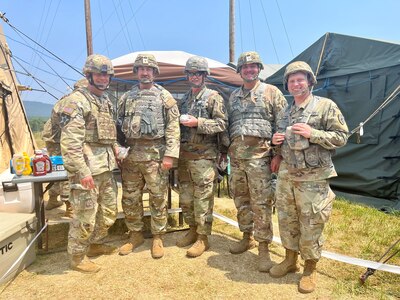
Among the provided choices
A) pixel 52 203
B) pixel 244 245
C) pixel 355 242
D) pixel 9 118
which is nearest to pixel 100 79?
pixel 244 245

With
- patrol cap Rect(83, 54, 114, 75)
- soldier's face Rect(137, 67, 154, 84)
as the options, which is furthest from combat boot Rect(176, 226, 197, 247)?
patrol cap Rect(83, 54, 114, 75)

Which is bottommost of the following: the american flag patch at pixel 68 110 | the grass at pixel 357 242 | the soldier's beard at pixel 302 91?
the grass at pixel 357 242

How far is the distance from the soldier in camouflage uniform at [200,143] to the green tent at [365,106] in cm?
293

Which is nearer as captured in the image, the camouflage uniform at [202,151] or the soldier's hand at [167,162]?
the soldier's hand at [167,162]

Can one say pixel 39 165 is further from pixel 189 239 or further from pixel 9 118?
pixel 9 118

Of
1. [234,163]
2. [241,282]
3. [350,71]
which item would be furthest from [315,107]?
[350,71]

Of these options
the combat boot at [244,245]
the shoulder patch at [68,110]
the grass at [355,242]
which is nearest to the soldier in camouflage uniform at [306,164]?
the grass at [355,242]

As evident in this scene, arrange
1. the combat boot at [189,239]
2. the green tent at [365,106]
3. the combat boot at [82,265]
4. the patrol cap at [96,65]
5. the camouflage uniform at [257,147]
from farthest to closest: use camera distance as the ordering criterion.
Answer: the green tent at [365,106], the combat boot at [189,239], the camouflage uniform at [257,147], the combat boot at [82,265], the patrol cap at [96,65]

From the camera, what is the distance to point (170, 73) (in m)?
6.67

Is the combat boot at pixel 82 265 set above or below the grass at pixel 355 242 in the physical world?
above

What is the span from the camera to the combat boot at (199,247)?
11.3ft

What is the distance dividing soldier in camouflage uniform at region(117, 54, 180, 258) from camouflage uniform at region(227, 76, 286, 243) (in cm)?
69

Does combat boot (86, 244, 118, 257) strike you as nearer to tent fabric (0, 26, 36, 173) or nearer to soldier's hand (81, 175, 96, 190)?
soldier's hand (81, 175, 96, 190)

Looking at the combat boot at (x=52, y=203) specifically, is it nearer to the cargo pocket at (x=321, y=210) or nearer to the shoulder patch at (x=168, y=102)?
the shoulder patch at (x=168, y=102)
